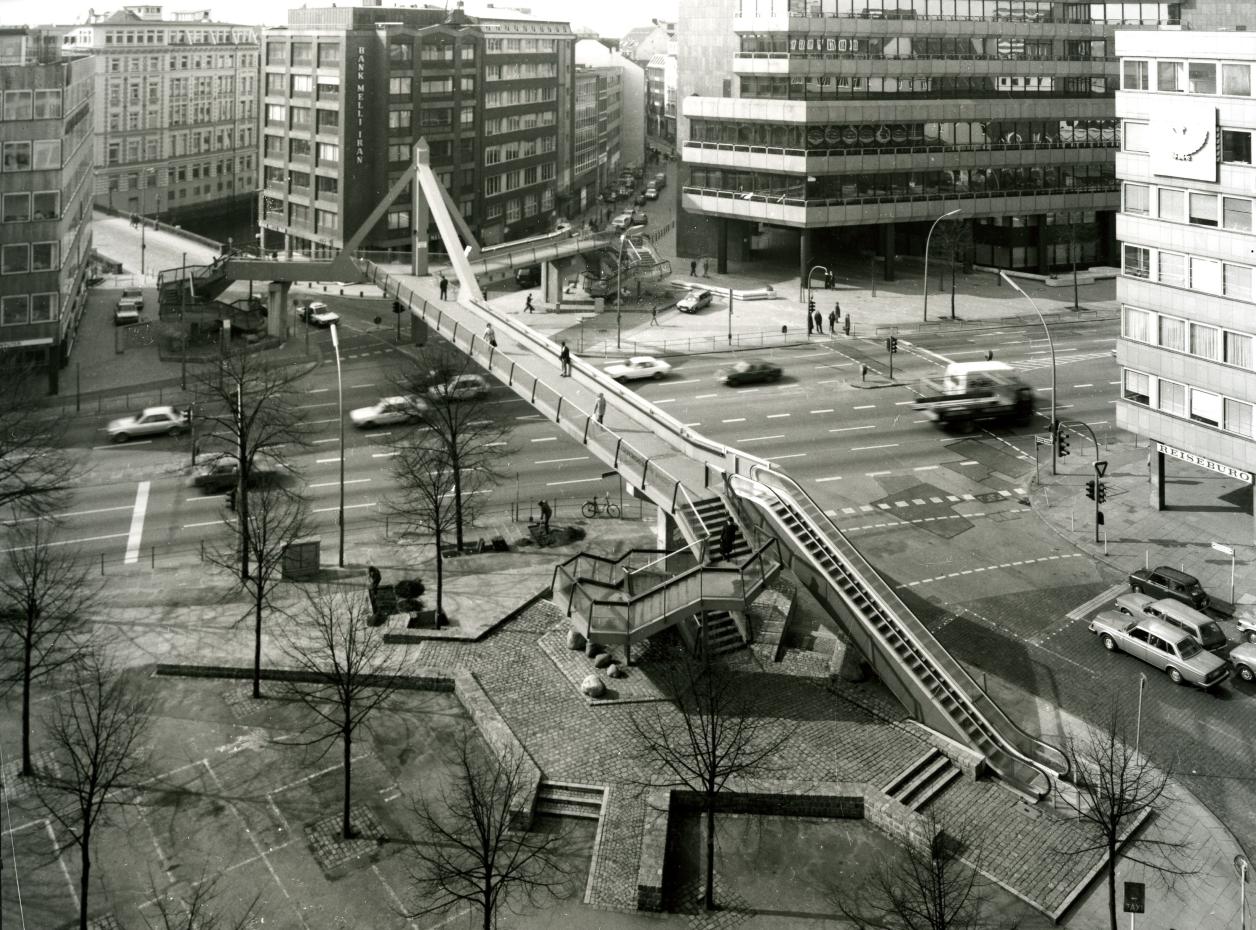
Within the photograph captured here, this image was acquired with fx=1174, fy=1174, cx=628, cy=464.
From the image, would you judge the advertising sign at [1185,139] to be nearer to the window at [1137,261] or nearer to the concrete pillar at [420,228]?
the window at [1137,261]

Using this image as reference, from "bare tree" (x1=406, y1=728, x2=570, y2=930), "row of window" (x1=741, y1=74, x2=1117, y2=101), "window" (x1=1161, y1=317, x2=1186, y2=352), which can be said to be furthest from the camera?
"row of window" (x1=741, y1=74, x2=1117, y2=101)

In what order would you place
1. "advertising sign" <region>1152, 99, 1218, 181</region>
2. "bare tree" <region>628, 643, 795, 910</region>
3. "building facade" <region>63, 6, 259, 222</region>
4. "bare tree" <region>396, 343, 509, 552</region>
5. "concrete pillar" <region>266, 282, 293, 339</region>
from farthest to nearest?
1. "building facade" <region>63, 6, 259, 222</region>
2. "concrete pillar" <region>266, 282, 293, 339</region>
3. "bare tree" <region>396, 343, 509, 552</region>
4. "advertising sign" <region>1152, 99, 1218, 181</region>
5. "bare tree" <region>628, 643, 795, 910</region>

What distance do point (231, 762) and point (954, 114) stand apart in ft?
268

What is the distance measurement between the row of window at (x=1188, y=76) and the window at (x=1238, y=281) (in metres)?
6.03

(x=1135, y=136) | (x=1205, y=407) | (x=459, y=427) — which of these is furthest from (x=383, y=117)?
(x=1205, y=407)

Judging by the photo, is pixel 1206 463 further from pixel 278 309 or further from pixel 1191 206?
pixel 278 309

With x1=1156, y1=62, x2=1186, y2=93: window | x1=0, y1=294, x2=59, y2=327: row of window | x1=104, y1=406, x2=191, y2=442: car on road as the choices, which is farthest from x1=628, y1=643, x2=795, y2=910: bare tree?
x1=0, y1=294, x2=59, y2=327: row of window

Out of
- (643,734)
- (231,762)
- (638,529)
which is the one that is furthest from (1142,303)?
(231,762)

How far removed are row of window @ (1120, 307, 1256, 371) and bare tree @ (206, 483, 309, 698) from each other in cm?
3319

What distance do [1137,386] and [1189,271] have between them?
517cm

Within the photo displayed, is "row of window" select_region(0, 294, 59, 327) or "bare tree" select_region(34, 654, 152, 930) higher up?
"row of window" select_region(0, 294, 59, 327)

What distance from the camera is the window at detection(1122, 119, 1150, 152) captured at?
4544cm

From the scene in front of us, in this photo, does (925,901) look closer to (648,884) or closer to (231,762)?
(648,884)

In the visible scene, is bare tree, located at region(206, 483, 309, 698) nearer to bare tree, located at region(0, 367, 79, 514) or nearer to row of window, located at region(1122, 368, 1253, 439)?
bare tree, located at region(0, 367, 79, 514)
